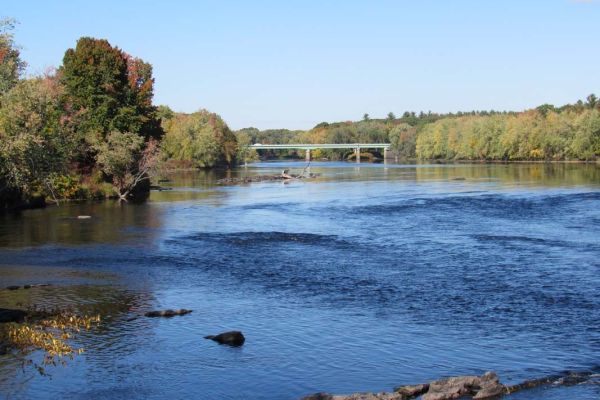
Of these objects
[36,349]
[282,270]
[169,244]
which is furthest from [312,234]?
[36,349]

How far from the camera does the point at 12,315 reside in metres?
25.5

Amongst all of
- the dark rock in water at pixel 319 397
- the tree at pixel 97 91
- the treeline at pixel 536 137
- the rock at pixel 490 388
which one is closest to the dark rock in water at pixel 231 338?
the dark rock in water at pixel 319 397

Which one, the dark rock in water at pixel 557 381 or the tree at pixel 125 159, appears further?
the tree at pixel 125 159

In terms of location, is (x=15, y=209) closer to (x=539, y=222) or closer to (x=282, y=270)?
(x=282, y=270)

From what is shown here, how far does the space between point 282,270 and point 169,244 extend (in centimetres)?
1196

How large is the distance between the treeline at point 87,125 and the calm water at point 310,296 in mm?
5009

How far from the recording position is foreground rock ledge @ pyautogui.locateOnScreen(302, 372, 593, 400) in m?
17.9

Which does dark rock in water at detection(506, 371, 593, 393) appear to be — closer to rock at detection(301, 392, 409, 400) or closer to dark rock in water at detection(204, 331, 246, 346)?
rock at detection(301, 392, 409, 400)

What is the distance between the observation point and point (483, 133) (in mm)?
191500

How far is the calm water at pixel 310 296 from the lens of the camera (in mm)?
20297

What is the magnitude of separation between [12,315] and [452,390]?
52.4 feet

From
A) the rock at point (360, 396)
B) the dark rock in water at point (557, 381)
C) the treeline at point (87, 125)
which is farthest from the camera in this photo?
the treeline at point (87, 125)

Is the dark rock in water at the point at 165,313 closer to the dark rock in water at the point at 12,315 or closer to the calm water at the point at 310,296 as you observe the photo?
the calm water at the point at 310,296

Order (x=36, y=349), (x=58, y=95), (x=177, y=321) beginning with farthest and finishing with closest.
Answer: (x=58, y=95) → (x=177, y=321) → (x=36, y=349)
